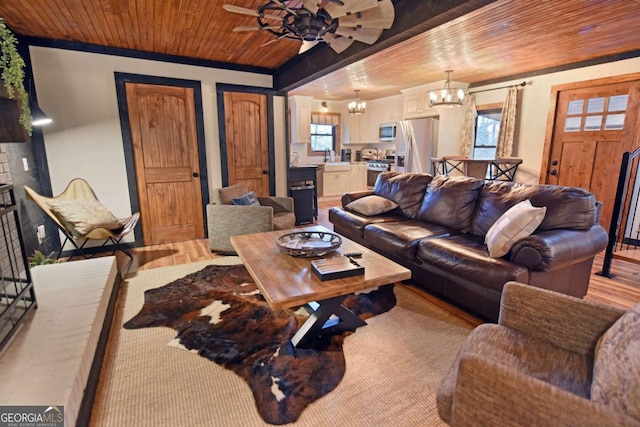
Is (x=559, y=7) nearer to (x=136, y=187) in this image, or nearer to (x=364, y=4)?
(x=364, y=4)

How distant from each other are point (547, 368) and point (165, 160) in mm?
4365

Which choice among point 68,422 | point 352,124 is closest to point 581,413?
point 68,422

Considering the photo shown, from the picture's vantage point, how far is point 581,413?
0.81m

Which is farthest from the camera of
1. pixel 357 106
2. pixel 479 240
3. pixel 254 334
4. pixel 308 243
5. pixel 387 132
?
pixel 387 132

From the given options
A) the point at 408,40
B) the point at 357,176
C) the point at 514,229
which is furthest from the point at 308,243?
the point at 357,176

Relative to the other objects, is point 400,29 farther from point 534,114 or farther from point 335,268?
point 534,114

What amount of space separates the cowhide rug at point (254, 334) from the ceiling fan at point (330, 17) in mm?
A: 1971

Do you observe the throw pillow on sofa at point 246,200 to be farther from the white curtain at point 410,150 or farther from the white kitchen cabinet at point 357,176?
the white kitchen cabinet at point 357,176

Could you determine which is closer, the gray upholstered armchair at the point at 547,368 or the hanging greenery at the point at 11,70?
the gray upholstered armchair at the point at 547,368

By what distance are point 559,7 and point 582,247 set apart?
203 centimetres

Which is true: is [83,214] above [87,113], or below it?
below

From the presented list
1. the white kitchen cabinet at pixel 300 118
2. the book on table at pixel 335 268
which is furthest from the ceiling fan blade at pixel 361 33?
the white kitchen cabinet at pixel 300 118

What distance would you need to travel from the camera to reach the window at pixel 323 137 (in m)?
8.48

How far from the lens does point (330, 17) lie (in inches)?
79.0
